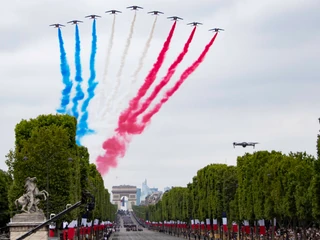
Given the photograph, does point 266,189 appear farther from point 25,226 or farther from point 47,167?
point 25,226

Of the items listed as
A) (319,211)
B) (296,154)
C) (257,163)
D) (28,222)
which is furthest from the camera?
(257,163)

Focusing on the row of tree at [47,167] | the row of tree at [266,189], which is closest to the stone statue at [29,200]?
the row of tree at [47,167]

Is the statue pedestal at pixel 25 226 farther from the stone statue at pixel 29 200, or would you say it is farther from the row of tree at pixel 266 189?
the row of tree at pixel 266 189

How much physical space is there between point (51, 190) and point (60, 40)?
40097 millimetres

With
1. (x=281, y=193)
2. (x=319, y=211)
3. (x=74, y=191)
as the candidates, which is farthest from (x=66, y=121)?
(x=319, y=211)

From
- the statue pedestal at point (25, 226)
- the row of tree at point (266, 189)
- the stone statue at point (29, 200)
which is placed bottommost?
the statue pedestal at point (25, 226)

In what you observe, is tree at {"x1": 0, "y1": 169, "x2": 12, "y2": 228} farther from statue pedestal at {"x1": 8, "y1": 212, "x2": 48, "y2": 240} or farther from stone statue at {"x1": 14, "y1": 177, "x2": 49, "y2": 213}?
statue pedestal at {"x1": 8, "y1": 212, "x2": 48, "y2": 240}

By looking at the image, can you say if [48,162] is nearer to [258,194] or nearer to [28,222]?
[28,222]

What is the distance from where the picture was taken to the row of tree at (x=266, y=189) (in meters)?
107

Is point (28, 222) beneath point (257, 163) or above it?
beneath

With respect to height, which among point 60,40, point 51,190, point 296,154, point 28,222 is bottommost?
point 28,222

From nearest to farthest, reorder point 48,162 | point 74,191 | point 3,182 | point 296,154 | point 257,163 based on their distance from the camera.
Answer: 1. point 48,162
2. point 74,191
3. point 296,154
4. point 257,163
5. point 3,182

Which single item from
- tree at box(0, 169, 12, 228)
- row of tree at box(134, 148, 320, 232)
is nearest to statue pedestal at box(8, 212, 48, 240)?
row of tree at box(134, 148, 320, 232)

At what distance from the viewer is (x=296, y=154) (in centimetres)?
12812
